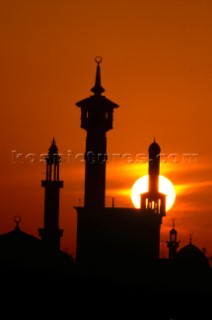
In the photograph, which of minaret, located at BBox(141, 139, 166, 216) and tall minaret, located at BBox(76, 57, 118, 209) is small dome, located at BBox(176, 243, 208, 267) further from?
tall minaret, located at BBox(76, 57, 118, 209)

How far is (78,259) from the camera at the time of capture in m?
45.1

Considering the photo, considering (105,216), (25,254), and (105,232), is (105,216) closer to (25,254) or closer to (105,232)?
(105,232)

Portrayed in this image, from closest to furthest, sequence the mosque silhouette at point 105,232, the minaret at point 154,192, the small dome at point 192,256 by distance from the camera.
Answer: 1. the mosque silhouette at point 105,232
2. the minaret at point 154,192
3. the small dome at point 192,256

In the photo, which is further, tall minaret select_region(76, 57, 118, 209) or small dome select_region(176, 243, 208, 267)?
small dome select_region(176, 243, 208, 267)

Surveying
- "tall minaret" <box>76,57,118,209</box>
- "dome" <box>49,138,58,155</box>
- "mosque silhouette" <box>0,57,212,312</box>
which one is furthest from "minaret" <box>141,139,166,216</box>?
"dome" <box>49,138,58,155</box>

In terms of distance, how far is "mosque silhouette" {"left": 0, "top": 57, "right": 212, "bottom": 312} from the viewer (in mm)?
43406

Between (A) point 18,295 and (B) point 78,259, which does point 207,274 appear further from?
(A) point 18,295

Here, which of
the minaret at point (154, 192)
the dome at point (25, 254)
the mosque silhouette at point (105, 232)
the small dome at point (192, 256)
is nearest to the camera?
the dome at point (25, 254)

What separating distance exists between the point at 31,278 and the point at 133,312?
4.17m

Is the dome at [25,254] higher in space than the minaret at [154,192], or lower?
lower

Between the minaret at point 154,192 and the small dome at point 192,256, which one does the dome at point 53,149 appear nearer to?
the minaret at point 154,192

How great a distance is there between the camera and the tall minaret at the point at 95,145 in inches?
1757

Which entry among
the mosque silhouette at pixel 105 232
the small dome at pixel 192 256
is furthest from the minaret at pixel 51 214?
the small dome at pixel 192 256

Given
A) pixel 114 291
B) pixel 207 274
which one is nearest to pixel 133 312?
pixel 114 291
